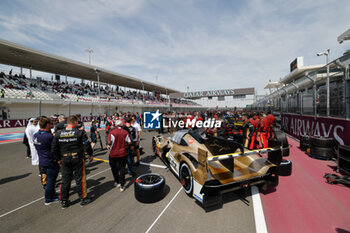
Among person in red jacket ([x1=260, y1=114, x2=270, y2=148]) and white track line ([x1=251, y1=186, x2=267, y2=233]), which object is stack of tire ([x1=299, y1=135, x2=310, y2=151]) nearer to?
person in red jacket ([x1=260, y1=114, x2=270, y2=148])

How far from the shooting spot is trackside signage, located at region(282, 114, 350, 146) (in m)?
4.67

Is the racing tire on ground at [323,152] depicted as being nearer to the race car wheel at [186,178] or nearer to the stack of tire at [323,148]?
the stack of tire at [323,148]

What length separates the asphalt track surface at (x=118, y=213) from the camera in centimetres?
238

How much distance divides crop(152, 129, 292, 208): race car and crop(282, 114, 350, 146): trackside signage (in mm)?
2566

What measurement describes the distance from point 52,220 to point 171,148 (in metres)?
2.95

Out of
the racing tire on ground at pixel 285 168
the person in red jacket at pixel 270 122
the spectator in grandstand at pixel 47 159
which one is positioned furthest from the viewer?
the person in red jacket at pixel 270 122

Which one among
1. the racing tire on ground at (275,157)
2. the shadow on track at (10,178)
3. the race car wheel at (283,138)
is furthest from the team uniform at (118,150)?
the race car wheel at (283,138)

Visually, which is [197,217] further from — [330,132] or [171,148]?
[330,132]

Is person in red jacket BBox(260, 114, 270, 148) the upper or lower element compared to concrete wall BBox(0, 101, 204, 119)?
lower

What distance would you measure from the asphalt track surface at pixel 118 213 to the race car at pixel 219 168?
30 cm

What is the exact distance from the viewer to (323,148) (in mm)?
4992

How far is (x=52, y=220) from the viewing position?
102 inches

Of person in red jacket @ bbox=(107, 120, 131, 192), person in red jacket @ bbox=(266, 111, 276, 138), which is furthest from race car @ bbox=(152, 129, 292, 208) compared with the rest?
person in red jacket @ bbox=(266, 111, 276, 138)

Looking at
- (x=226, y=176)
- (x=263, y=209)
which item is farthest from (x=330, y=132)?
(x=226, y=176)
